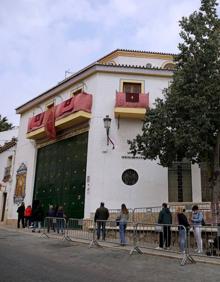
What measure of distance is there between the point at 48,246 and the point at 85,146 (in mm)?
7791

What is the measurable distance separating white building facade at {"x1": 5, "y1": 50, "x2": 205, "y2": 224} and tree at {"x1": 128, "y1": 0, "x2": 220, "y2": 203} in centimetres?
346

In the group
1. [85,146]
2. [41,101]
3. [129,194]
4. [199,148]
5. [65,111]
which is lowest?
[129,194]

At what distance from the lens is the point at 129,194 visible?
59.0 feet

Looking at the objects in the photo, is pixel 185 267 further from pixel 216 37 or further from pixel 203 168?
pixel 203 168

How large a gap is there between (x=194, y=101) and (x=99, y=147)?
6.67 m

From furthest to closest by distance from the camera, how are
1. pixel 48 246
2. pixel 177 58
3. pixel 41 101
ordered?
pixel 41 101
pixel 177 58
pixel 48 246

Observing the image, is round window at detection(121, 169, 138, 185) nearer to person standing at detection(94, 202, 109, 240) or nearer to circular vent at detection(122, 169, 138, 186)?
circular vent at detection(122, 169, 138, 186)

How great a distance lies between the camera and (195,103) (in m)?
13.2

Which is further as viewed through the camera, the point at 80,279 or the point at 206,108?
the point at 206,108

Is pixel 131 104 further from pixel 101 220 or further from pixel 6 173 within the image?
pixel 6 173

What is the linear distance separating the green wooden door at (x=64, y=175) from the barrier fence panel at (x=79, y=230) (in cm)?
353

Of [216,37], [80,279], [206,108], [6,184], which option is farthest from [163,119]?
[6,184]

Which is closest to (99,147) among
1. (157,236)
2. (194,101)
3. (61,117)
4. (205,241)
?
(61,117)

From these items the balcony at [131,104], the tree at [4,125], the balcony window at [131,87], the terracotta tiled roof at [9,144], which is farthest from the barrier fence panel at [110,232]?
the tree at [4,125]
